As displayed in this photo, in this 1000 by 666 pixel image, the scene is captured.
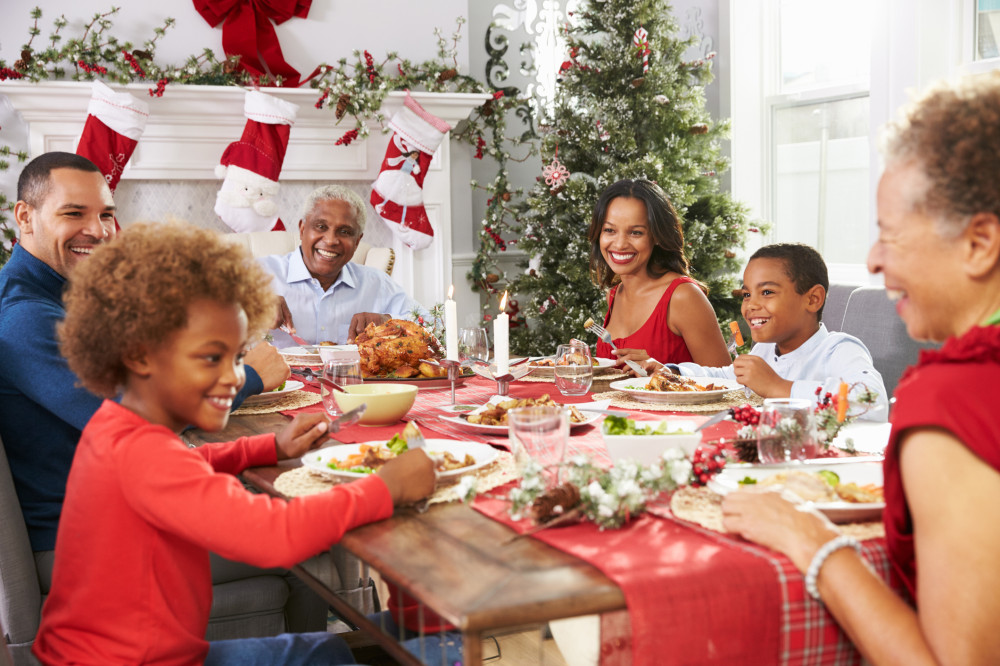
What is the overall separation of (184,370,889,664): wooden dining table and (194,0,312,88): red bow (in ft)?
13.3

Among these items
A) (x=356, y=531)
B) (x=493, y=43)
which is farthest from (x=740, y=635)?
(x=493, y=43)

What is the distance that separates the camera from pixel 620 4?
15.9 feet

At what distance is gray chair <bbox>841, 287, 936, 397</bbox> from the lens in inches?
121

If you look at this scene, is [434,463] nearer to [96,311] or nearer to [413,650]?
[413,650]

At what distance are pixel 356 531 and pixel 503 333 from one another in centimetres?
86

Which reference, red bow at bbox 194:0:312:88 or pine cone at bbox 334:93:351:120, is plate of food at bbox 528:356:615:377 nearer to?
pine cone at bbox 334:93:351:120

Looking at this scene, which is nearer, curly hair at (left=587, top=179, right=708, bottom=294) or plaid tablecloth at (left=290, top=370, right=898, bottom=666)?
plaid tablecloth at (left=290, top=370, right=898, bottom=666)

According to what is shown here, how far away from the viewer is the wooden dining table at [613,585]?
0.97 m

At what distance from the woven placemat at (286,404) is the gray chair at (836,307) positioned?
194cm

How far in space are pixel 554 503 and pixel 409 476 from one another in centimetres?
22

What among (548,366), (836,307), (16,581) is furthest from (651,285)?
(16,581)

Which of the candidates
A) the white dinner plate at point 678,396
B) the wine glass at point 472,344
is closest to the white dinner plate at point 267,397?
the wine glass at point 472,344

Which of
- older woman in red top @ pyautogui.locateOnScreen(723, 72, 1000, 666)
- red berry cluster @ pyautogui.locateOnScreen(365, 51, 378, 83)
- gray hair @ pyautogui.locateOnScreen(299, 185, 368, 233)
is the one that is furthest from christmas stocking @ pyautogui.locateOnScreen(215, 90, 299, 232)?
older woman in red top @ pyautogui.locateOnScreen(723, 72, 1000, 666)

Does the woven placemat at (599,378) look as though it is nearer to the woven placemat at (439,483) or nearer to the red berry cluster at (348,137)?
the woven placemat at (439,483)
